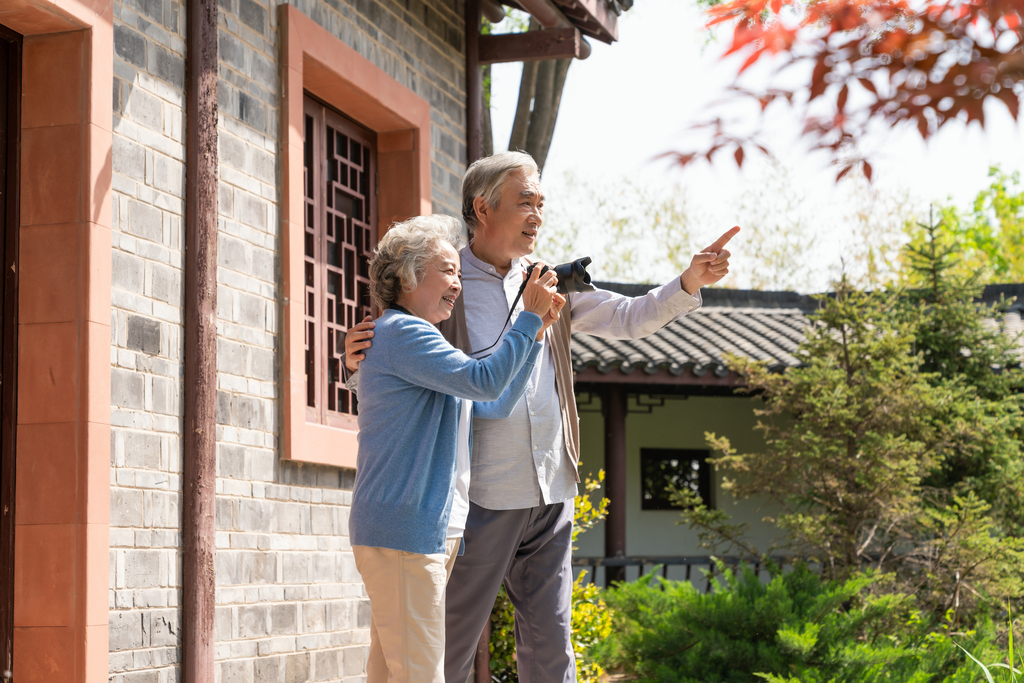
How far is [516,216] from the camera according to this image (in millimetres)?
3119

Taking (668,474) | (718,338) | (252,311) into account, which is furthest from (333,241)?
(668,474)

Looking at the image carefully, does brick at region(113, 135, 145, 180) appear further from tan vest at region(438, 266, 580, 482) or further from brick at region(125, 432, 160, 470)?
tan vest at region(438, 266, 580, 482)

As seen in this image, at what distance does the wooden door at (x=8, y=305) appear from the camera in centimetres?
326

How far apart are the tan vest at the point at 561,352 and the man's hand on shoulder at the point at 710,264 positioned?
1.26 ft

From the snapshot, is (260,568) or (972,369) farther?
(972,369)

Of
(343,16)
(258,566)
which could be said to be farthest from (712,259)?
(343,16)

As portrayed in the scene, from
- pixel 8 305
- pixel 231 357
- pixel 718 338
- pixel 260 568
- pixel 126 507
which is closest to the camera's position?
pixel 8 305

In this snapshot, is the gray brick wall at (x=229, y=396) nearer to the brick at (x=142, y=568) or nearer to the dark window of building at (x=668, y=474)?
the brick at (x=142, y=568)

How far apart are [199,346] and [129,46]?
1.00m

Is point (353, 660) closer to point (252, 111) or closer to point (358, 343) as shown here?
point (252, 111)

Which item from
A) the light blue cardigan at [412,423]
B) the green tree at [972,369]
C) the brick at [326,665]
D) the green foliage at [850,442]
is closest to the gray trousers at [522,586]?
the light blue cardigan at [412,423]

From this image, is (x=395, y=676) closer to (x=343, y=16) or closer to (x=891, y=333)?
(x=343, y=16)

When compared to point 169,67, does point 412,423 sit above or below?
below

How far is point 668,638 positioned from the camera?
569 cm
